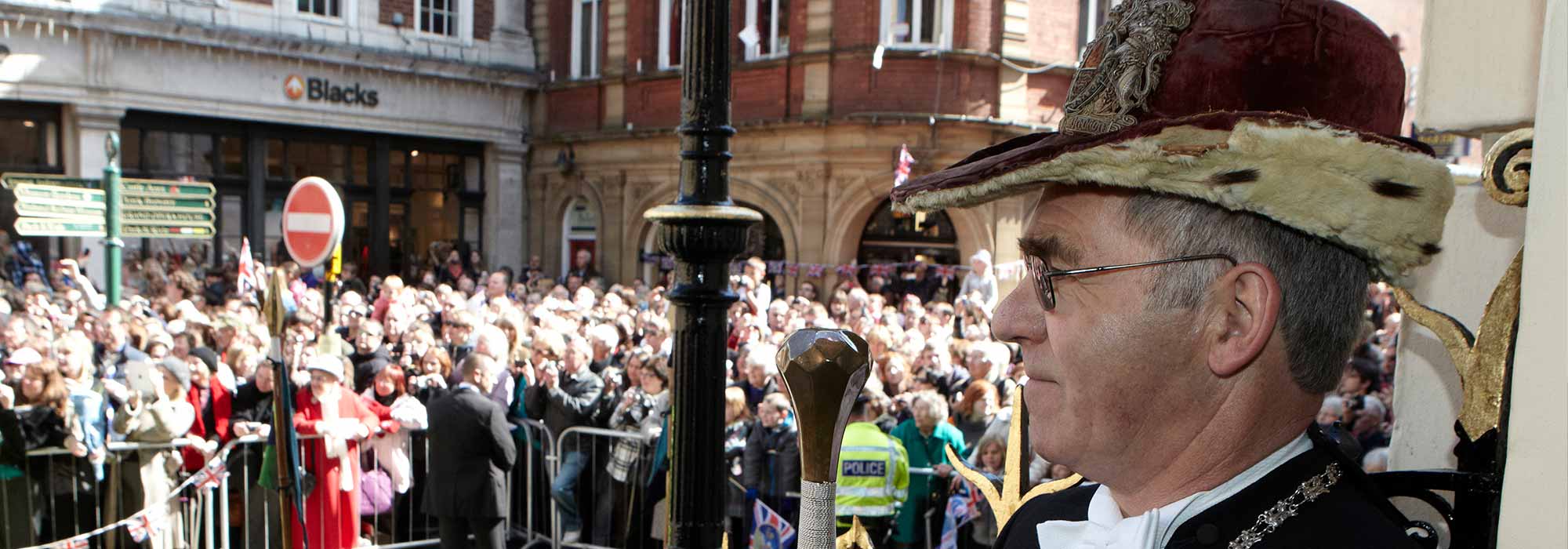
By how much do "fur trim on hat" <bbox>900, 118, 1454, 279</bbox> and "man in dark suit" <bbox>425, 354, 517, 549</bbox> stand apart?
592 cm

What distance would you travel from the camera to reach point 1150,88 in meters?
1.49

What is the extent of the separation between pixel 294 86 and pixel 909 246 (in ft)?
38.9

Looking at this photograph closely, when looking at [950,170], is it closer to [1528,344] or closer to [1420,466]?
[1528,344]

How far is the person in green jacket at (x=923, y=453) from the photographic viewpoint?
20.9 feet

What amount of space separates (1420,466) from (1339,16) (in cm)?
110

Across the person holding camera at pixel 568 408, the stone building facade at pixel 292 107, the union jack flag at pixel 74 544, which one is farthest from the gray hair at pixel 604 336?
the stone building facade at pixel 292 107

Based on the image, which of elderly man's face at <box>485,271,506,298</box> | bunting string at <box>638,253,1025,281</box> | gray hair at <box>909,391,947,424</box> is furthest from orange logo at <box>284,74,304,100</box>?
gray hair at <box>909,391,947,424</box>

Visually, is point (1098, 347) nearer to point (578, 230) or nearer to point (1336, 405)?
point (1336, 405)

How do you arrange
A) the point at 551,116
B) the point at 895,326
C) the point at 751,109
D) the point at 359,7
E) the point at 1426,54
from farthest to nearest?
the point at 551,116
the point at 359,7
the point at 751,109
the point at 895,326
the point at 1426,54

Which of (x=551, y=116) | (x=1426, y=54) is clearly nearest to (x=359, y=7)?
(x=551, y=116)

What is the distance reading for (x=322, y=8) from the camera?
21.8 m

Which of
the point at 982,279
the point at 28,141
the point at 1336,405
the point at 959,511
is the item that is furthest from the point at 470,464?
the point at 28,141

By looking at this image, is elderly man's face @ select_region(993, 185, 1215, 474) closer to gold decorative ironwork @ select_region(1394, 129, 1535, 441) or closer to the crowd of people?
gold decorative ironwork @ select_region(1394, 129, 1535, 441)

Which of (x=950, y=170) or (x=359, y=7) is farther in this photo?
(x=359, y=7)
